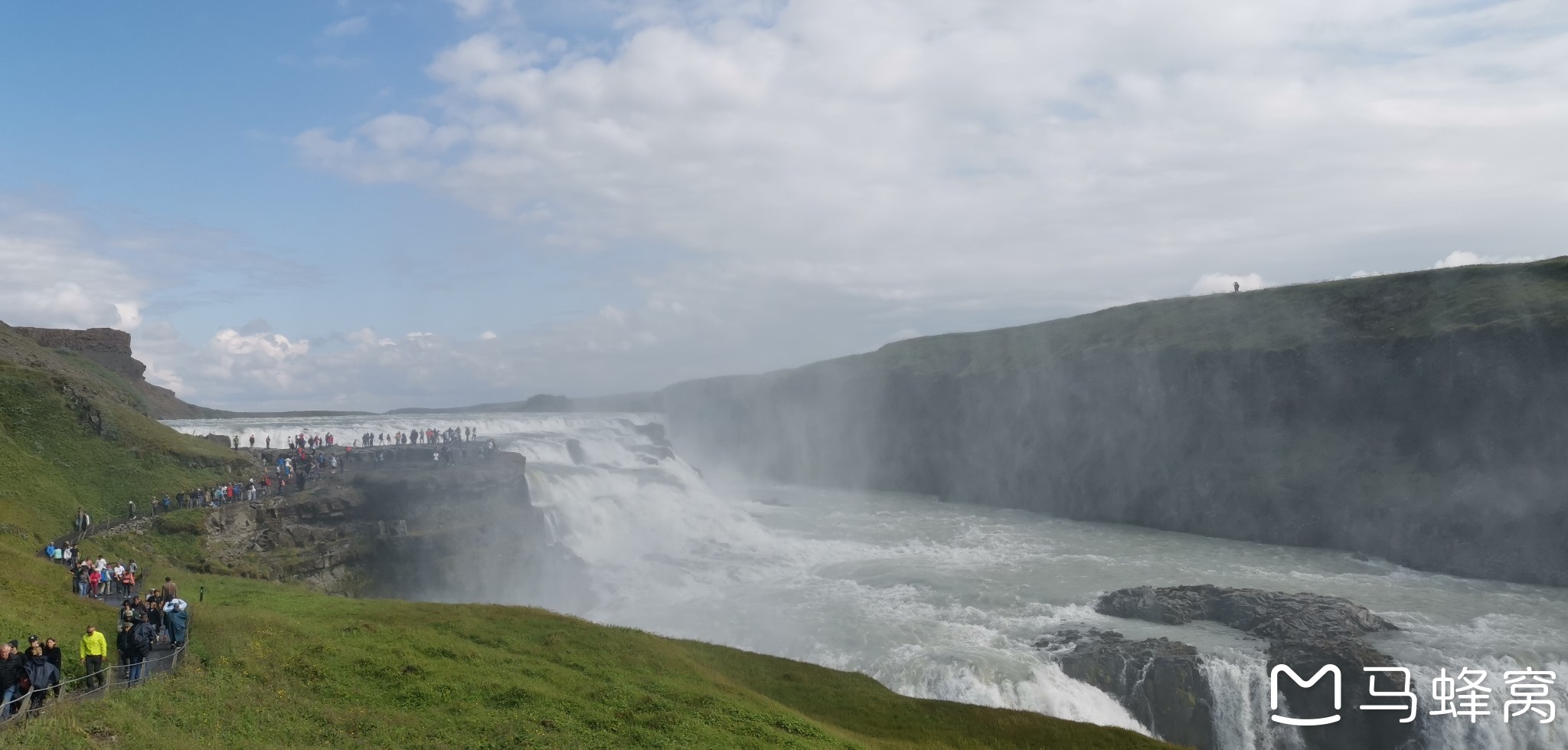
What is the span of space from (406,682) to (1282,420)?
59819 millimetres

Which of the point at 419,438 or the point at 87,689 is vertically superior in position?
the point at 419,438

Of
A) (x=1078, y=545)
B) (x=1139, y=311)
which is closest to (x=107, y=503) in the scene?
(x=1078, y=545)

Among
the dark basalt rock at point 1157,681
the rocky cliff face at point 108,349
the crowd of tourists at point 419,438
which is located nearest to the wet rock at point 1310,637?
the dark basalt rock at point 1157,681

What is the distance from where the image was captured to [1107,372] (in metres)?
71.6

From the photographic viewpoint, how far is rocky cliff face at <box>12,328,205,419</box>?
211 feet

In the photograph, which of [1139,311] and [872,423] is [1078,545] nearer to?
[1139,311]

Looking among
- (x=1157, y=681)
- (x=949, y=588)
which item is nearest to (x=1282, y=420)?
(x=949, y=588)

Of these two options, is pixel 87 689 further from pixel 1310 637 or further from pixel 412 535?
pixel 1310 637

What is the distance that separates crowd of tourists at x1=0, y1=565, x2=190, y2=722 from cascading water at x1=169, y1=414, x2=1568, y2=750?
21.6 metres

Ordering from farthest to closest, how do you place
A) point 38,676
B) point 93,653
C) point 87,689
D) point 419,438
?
point 419,438 < point 93,653 < point 87,689 < point 38,676

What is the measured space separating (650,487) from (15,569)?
132ft

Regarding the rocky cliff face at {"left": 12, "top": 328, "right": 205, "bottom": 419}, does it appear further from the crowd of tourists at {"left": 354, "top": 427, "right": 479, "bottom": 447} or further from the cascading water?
the crowd of tourists at {"left": 354, "top": 427, "right": 479, "bottom": 447}

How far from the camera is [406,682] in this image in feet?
60.2

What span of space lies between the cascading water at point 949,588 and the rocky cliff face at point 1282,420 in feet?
11.1
